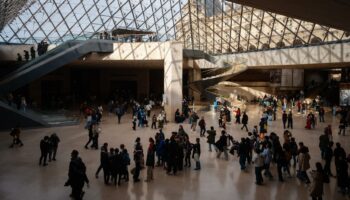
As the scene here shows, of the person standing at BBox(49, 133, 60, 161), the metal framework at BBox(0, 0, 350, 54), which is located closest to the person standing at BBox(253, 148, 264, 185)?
the person standing at BBox(49, 133, 60, 161)

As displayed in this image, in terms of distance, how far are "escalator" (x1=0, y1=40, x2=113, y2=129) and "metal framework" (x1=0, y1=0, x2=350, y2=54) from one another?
31.3ft

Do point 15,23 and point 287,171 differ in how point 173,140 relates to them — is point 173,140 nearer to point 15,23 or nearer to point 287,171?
point 287,171

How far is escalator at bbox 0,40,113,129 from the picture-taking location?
17867 mm

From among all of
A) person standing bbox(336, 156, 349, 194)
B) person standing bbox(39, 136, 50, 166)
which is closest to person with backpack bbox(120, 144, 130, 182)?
person standing bbox(39, 136, 50, 166)

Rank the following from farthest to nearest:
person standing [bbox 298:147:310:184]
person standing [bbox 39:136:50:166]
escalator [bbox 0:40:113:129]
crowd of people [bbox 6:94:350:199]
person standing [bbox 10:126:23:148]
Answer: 1. escalator [bbox 0:40:113:129]
2. person standing [bbox 10:126:23:148]
3. person standing [bbox 39:136:50:166]
4. person standing [bbox 298:147:310:184]
5. crowd of people [bbox 6:94:350:199]

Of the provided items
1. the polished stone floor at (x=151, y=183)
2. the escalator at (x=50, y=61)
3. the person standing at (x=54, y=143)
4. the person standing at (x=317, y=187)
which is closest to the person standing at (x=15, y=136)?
the polished stone floor at (x=151, y=183)

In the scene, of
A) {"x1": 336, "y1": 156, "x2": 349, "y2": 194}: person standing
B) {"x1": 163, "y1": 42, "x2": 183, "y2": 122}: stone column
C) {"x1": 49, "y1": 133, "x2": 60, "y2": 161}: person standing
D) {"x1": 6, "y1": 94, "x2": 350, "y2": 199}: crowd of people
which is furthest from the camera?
{"x1": 163, "y1": 42, "x2": 183, "y2": 122}: stone column

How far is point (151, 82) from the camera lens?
140 ft

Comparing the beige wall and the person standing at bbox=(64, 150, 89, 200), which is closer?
the person standing at bbox=(64, 150, 89, 200)

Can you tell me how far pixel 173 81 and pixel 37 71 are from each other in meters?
8.14

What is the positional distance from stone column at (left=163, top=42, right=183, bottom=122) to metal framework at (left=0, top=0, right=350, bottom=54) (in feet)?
38.8

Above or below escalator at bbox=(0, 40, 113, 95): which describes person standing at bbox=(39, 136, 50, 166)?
below

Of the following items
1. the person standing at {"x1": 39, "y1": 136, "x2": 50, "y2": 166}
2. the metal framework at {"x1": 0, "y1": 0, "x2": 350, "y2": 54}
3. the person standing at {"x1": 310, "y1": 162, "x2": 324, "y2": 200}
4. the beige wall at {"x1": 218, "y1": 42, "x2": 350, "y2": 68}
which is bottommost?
the person standing at {"x1": 310, "y1": 162, "x2": 324, "y2": 200}

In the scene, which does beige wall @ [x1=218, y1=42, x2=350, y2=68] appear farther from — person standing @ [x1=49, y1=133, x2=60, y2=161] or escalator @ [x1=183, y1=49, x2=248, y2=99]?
person standing @ [x1=49, y1=133, x2=60, y2=161]
